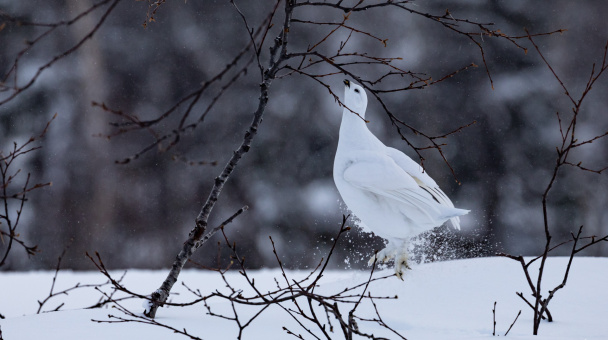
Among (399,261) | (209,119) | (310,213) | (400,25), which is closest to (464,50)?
(400,25)

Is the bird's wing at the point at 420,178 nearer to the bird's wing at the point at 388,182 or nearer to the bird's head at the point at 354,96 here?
the bird's wing at the point at 388,182

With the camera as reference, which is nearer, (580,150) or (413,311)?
(413,311)

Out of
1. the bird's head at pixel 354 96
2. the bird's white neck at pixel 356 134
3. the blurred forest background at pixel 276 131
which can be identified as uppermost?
the blurred forest background at pixel 276 131

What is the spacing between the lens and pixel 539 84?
6664 millimetres

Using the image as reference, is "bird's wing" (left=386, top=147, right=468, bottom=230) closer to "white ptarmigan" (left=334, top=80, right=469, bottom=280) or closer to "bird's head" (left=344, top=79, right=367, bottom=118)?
"white ptarmigan" (left=334, top=80, right=469, bottom=280)

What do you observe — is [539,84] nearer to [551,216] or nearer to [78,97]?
[551,216]

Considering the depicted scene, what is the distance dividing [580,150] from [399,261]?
4.75 metres

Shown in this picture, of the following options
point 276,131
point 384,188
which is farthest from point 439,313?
point 276,131

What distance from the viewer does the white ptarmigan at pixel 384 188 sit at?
2.21 m

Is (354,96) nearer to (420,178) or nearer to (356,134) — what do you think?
(356,134)

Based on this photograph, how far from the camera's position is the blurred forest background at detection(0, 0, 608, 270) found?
6469 millimetres

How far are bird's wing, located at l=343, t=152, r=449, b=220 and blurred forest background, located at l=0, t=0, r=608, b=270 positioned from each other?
4002 mm

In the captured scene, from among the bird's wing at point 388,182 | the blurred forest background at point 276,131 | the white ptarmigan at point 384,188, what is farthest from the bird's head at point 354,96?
the blurred forest background at point 276,131

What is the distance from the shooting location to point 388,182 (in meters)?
2.19
